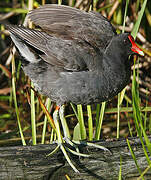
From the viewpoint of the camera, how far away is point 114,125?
3.36 meters

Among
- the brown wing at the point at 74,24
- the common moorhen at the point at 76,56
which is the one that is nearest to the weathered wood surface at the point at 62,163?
the common moorhen at the point at 76,56

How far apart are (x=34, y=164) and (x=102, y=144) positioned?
17.1 inches

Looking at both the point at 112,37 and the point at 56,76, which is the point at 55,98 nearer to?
the point at 56,76

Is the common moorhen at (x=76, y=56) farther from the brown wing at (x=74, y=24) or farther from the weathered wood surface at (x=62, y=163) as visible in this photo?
the weathered wood surface at (x=62, y=163)

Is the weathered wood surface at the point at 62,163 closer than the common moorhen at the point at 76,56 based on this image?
Yes

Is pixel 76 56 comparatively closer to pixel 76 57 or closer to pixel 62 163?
pixel 76 57

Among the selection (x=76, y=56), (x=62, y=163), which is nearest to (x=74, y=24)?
(x=76, y=56)

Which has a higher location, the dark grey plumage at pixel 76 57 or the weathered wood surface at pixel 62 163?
the dark grey plumage at pixel 76 57

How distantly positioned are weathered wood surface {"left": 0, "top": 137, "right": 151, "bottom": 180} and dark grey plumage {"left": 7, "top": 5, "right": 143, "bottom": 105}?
1.04ft

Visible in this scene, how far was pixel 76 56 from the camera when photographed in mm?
2057

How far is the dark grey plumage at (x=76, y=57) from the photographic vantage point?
2.04 meters

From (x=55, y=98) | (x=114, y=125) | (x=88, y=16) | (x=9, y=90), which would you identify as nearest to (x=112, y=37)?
(x=88, y=16)

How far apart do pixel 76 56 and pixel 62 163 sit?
0.62 meters

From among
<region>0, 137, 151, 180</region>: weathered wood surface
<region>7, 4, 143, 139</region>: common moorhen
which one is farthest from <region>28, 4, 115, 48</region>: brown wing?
<region>0, 137, 151, 180</region>: weathered wood surface
